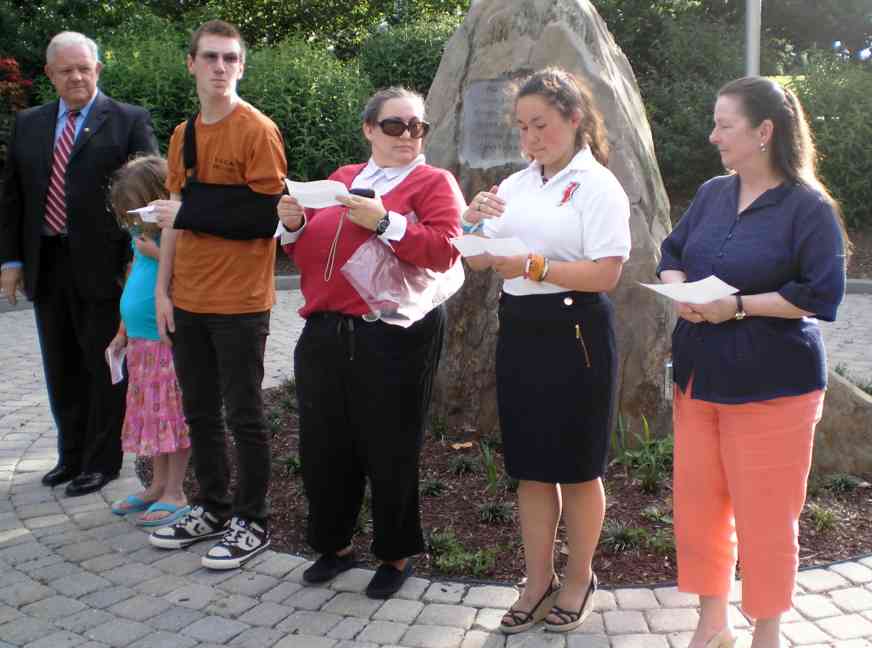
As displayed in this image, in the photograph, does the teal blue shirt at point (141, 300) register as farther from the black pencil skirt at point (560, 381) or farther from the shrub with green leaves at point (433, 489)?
the black pencil skirt at point (560, 381)

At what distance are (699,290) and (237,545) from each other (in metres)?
2.26

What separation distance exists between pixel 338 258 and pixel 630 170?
2.41m

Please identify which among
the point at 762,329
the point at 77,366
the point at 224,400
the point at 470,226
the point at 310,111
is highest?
the point at 310,111

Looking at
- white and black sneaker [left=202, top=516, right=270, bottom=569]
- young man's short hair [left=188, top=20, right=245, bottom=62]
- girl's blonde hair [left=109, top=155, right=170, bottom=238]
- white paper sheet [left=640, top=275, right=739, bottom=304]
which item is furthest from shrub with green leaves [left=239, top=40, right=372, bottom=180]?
white paper sheet [left=640, top=275, right=739, bottom=304]

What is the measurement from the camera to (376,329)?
3.67 metres

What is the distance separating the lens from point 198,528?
441 centimetres

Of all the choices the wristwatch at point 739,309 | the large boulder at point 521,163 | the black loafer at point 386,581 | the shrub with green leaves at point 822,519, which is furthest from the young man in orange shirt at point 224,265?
the shrub with green leaves at point 822,519

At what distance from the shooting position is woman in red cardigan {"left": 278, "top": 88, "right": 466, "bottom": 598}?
3.58 metres

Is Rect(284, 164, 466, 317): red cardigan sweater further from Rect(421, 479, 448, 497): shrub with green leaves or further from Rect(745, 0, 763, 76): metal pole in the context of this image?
Rect(745, 0, 763, 76): metal pole

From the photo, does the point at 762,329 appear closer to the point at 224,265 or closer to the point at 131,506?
the point at 224,265

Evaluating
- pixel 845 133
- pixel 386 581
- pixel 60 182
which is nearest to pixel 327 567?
pixel 386 581

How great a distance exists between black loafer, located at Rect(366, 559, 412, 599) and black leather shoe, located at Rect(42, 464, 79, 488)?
2.19m

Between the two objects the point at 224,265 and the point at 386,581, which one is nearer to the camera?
the point at 386,581

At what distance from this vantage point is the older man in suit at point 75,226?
4938mm
